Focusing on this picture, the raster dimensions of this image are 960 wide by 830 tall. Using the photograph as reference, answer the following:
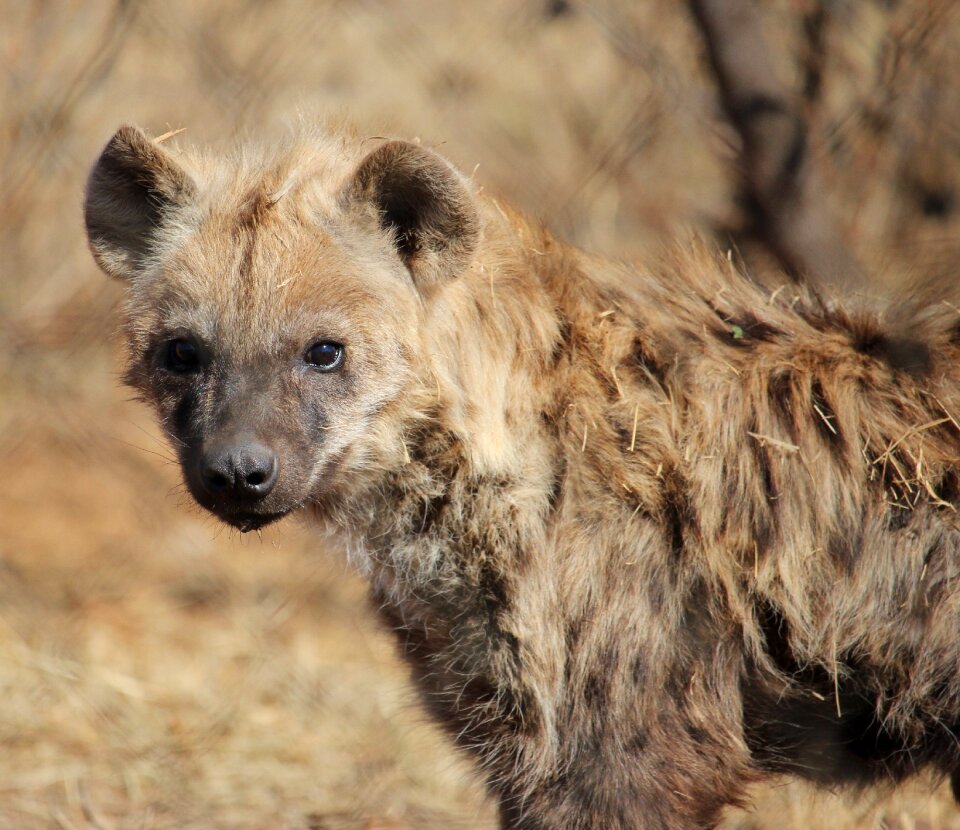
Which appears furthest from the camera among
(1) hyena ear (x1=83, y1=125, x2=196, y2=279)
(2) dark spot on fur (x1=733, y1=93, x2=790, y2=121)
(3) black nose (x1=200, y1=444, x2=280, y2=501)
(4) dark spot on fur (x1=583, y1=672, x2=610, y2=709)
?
(2) dark spot on fur (x1=733, y1=93, x2=790, y2=121)

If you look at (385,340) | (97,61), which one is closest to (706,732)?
(385,340)

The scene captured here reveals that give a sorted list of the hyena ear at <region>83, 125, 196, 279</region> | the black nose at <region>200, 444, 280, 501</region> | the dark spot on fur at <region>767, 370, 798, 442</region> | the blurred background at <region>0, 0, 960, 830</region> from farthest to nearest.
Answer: the blurred background at <region>0, 0, 960, 830</region> → the hyena ear at <region>83, 125, 196, 279</region> → the dark spot on fur at <region>767, 370, 798, 442</region> → the black nose at <region>200, 444, 280, 501</region>

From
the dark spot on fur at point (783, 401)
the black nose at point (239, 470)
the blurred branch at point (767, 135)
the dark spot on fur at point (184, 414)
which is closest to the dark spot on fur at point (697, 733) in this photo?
the dark spot on fur at point (783, 401)

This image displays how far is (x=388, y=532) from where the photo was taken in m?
2.68

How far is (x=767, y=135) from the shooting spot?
137 inches

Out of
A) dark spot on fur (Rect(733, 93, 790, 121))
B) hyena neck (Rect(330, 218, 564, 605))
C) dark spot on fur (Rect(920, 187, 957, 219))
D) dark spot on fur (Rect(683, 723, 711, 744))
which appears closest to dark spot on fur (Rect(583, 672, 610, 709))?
dark spot on fur (Rect(683, 723, 711, 744))

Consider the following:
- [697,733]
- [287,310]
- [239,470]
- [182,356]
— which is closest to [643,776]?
[697,733]

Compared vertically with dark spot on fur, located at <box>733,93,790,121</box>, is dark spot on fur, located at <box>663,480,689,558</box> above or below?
below

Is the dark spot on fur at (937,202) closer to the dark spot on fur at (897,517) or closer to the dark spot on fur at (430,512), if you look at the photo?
the dark spot on fur at (897,517)

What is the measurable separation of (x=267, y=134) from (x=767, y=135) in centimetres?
144

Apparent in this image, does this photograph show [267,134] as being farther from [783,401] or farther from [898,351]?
[898,351]

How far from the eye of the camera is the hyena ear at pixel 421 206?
2479 millimetres

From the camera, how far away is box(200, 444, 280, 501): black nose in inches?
92.9

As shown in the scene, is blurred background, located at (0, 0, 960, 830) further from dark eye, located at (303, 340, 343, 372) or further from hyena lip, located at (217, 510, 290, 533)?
dark eye, located at (303, 340, 343, 372)
